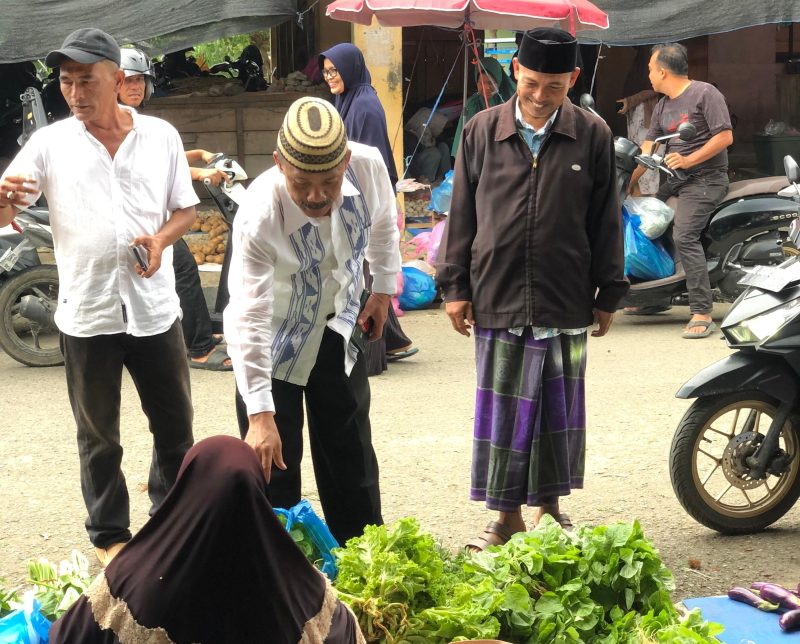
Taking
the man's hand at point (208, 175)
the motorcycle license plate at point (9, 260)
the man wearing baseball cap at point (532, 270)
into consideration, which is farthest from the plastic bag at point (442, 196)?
the man wearing baseball cap at point (532, 270)

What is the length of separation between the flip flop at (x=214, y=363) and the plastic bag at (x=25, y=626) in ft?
15.4

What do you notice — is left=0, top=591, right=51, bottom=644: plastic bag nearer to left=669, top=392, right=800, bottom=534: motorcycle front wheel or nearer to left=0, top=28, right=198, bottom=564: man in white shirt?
left=0, top=28, right=198, bottom=564: man in white shirt

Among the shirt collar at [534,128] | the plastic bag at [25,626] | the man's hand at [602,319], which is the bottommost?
the plastic bag at [25,626]

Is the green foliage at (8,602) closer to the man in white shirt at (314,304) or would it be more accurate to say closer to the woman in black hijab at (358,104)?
the man in white shirt at (314,304)

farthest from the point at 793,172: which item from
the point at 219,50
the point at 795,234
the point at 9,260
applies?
the point at 219,50

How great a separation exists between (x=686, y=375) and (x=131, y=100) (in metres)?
3.83

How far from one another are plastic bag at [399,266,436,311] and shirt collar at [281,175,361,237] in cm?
607

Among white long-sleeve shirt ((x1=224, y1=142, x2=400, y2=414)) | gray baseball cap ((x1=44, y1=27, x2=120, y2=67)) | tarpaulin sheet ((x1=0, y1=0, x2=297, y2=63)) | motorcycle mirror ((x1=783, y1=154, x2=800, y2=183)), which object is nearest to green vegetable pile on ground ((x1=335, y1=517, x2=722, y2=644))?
white long-sleeve shirt ((x1=224, y1=142, x2=400, y2=414))

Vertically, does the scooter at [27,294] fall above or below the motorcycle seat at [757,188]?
below

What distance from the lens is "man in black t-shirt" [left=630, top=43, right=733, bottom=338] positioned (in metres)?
8.45

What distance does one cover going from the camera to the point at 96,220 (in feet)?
13.6

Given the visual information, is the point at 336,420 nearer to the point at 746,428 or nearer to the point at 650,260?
the point at 746,428

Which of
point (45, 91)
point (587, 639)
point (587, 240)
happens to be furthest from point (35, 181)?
point (45, 91)

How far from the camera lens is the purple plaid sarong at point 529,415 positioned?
4258mm
